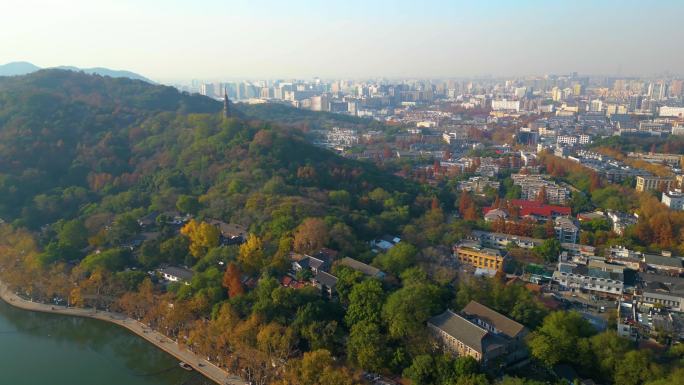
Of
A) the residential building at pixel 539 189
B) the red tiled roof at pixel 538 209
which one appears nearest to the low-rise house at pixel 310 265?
the red tiled roof at pixel 538 209

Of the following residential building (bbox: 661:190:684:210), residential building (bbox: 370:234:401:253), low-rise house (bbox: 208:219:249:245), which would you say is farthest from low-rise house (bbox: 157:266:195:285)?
residential building (bbox: 661:190:684:210)

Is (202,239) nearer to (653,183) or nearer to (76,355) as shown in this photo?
(76,355)

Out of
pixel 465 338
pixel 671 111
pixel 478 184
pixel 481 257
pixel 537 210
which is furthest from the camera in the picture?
pixel 671 111

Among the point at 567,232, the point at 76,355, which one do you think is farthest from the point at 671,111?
the point at 76,355

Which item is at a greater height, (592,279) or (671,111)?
(671,111)

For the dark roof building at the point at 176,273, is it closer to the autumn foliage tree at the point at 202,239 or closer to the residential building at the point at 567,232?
the autumn foliage tree at the point at 202,239

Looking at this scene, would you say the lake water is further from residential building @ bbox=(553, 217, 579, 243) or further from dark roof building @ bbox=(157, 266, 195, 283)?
residential building @ bbox=(553, 217, 579, 243)
